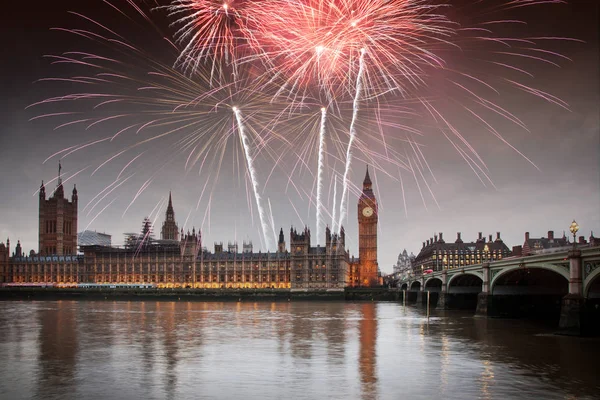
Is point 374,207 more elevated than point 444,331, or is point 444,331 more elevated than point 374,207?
point 374,207

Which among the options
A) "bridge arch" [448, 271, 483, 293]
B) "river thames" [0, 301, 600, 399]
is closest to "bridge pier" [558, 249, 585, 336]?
"river thames" [0, 301, 600, 399]

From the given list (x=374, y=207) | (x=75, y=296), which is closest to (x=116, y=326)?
(x=75, y=296)

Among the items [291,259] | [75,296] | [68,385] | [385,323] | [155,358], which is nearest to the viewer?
[68,385]

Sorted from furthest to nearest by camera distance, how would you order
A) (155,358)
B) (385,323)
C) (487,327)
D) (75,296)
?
1. (75,296)
2. (385,323)
3. (487,327)
4. (155,358)

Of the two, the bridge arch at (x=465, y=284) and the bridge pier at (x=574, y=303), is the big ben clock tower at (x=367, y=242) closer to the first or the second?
the bridge arch at (x=465, y=284)

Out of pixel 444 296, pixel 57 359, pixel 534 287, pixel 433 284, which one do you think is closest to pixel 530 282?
pixel 534 287

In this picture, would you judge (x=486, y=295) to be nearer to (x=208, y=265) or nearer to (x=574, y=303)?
(x=574, y=303)

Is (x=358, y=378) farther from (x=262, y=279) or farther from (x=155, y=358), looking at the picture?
(x=262, y=279)
